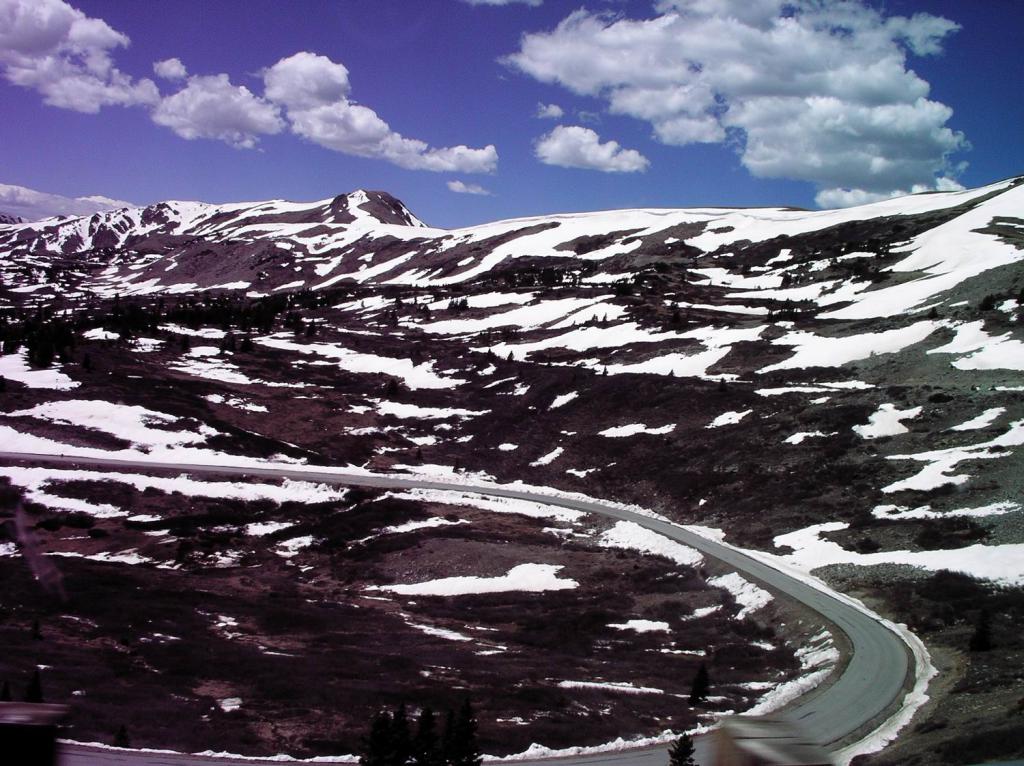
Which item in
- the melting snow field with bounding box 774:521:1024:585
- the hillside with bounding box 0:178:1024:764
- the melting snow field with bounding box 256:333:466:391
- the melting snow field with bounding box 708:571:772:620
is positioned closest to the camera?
the hillside with bounding box 0:178:1024:764

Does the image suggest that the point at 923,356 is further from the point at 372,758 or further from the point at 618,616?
the point at 372,758

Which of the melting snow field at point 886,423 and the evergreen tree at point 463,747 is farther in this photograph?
the melting snow field at point 886,423

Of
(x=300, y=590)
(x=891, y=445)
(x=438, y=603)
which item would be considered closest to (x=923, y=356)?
(x=891, y=445)

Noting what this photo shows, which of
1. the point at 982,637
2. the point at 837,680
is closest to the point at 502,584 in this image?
the point at 837,680

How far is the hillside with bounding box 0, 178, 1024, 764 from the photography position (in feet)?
101

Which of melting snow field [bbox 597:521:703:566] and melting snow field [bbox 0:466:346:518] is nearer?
melting snow field [bbox 597:521:703:566]

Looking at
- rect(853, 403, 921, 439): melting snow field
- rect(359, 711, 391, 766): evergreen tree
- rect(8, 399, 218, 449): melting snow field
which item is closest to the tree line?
rect(359, 711, 391, 766): evergreen tree

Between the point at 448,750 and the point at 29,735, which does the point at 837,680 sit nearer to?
the point at 448,750

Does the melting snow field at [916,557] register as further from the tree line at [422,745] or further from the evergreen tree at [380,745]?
the evergreen tree at [380,745]

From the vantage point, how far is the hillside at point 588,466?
30750 mm

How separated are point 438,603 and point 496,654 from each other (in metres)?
12.0

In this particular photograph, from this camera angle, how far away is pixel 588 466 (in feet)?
242

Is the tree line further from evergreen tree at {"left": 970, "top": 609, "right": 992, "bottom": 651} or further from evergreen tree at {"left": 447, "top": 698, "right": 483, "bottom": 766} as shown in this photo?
evergreen tree at {"left": 970, "top": 609, "right": 992, "bottom": 651}

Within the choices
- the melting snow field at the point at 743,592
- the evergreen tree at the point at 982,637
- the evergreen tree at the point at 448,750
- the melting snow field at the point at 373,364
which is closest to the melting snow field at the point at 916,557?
the melting snow field at the point at 743,592
